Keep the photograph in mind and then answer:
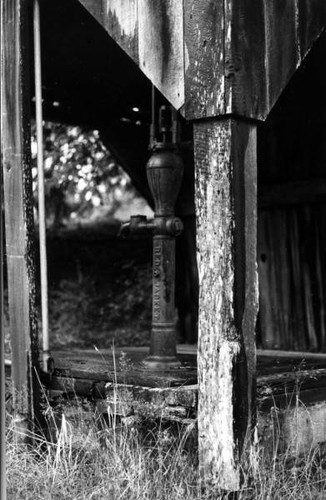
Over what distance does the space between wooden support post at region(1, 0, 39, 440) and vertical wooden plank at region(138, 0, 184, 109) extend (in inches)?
38.2

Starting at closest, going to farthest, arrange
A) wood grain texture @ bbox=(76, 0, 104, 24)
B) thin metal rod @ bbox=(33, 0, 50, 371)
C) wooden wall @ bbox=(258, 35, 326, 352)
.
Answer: wood grain texture @ bbox=(76, 0, 104, 24) < thin metal rod @ bbox=(33, 0, 50, 371) < wooden wall @ bbox=(258, 35, 326, 352)

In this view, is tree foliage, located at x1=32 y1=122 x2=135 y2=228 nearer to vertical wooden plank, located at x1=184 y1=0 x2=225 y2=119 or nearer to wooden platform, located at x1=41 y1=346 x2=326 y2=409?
wooden platform, located at x1=41 y1=346 x2=326 y2=409

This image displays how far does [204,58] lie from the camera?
328 centimetres

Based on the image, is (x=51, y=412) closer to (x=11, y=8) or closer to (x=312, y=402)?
(x=312, y=402)

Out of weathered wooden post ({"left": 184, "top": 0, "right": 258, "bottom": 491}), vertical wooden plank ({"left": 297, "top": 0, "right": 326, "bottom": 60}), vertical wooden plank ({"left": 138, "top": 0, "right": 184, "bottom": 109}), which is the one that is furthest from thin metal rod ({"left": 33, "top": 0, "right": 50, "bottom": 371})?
vertical wooden plank ({"left": 297, "top": 0, "right": 326, "bottom": 60})

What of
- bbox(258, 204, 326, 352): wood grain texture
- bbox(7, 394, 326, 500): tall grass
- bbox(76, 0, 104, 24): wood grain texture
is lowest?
bbox(7, 394, 326, 500): tall grass

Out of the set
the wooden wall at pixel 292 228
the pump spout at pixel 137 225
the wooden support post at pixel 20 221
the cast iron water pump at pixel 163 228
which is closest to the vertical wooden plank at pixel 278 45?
the cast iron water pump at pixel 163 228

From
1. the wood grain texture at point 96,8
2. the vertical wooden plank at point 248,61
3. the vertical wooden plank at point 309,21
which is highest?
the wood grain texture at point 96,8

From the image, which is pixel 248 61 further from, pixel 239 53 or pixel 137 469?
pixel 137 469

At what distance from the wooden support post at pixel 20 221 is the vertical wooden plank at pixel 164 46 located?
0.97 m

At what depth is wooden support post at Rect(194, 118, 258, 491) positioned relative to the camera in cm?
325

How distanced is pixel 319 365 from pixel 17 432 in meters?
1.83

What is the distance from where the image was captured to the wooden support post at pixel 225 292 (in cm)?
325

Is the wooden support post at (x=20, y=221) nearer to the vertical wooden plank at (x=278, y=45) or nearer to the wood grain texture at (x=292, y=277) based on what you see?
the vertical wooden plank at (x=278, y=45)
